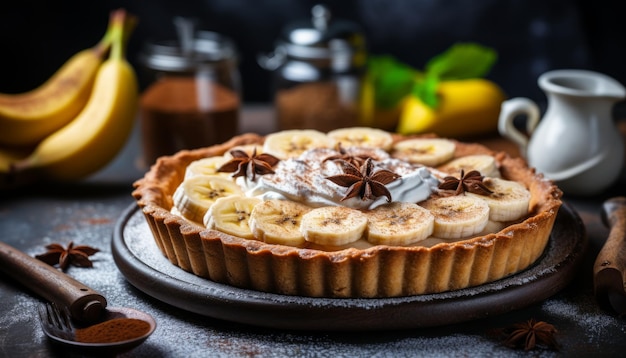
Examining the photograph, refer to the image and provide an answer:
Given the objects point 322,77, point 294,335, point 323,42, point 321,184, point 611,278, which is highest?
point 323,42

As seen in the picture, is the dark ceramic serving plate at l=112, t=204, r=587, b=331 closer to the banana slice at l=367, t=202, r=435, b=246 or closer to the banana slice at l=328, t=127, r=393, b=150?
the banana slice at l=367, t=202, r=435, b=246

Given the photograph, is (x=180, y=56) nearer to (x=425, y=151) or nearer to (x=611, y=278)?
(x=425, y=151)

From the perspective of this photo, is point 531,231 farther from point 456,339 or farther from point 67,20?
point 67,20

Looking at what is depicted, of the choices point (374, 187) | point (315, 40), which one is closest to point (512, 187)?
point (374, 187)

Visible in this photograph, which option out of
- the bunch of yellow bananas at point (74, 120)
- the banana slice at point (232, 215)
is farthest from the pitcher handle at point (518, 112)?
the bunch of yellow bananas at point (74, 120)

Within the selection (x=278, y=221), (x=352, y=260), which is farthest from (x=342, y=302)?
(x=278, y=221)

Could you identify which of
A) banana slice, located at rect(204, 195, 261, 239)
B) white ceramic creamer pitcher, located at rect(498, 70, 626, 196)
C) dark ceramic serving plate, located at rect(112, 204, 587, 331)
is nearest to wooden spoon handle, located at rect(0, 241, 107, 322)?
dark ceramic serving plate, located at rect(112, 204, 587, 331)
